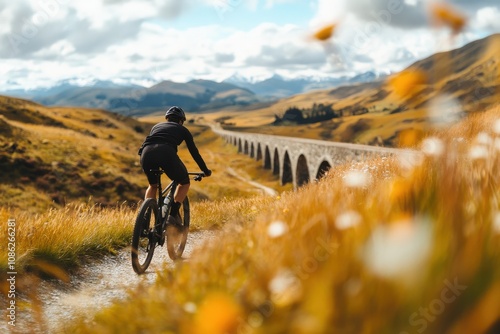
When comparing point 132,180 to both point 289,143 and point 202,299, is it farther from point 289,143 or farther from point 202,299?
point 202,299

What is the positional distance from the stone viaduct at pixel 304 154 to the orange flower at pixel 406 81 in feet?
12.3

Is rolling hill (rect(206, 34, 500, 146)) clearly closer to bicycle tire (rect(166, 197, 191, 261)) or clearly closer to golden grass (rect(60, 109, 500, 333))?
golden grass (rect(60, 109, 500, 333))

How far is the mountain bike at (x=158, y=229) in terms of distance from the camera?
5.84m

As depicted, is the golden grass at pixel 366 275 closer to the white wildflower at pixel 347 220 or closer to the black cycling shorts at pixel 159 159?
the white wildflower at pixel 347 220

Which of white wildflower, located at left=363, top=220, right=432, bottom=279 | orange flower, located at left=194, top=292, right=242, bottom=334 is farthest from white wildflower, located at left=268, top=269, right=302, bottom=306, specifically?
white wildflower, located at left=363, top=220, right=432, bottom=279

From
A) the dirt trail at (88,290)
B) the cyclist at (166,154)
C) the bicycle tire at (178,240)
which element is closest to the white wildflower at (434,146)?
the dirt trail at (88,290)

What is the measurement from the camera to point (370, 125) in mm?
126938

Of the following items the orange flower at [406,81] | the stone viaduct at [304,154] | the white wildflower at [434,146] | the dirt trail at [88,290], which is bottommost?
the stone viaduct at [304,154]

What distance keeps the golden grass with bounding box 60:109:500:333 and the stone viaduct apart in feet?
10.4

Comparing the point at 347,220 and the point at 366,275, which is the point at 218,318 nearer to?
the point at 366,275

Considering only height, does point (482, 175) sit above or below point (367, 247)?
above

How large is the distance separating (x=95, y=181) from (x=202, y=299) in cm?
2976

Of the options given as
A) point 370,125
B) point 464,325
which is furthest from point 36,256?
point 370,125

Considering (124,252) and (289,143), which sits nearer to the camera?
(124,252)
